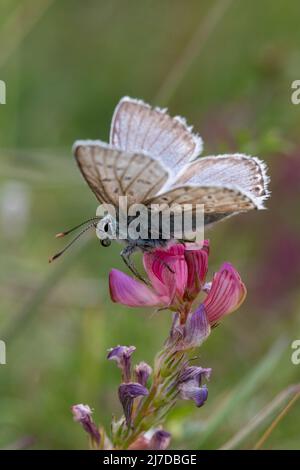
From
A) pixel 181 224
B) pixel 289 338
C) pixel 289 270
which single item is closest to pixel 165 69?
pixel 289 270

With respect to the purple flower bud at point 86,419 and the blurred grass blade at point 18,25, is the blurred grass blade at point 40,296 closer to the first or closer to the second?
the purple flower bud at point 86,419

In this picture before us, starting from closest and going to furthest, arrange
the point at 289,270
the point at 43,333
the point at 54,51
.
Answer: the point at 43,333 → the point at 289,270 → the point at 54,51

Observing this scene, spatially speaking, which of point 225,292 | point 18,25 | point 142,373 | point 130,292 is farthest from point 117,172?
point 18,25

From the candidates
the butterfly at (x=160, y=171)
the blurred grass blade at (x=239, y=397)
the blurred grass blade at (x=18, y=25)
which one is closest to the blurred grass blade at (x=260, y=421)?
the blurred grass blade at (x=239, y=397)

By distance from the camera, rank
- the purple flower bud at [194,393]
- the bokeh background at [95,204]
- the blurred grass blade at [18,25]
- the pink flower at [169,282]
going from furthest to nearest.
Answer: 1. the blurred grass blade at [18,25]
2. the bokeh background at [95,204]
3. the pink flower at [169,282]
4. the purple flower bud at [194,393]

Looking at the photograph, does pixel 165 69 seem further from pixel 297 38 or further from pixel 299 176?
pixel 299 176

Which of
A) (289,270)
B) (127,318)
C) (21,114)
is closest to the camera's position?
(127,318)
